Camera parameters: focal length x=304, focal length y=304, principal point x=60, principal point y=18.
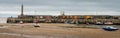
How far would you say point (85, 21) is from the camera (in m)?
118

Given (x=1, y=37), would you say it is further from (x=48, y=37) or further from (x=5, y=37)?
(x=48, y=37)

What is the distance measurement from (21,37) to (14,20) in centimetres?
8751

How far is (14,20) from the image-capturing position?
419ft

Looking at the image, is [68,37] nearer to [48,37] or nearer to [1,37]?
[48,37]

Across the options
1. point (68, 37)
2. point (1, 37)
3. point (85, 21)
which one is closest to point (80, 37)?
point (68, 37)

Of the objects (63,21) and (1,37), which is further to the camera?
(63,21)

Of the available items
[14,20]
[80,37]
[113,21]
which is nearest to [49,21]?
[14,20]

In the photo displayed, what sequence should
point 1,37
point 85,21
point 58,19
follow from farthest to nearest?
1. point 58,19
2. point 85,21
3. point 1,37

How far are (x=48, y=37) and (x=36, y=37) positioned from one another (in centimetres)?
168

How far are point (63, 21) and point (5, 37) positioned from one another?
8401 centimetres

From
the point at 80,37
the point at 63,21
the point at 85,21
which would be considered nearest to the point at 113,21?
the point at 85,21

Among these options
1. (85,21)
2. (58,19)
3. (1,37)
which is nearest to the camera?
(1,37)

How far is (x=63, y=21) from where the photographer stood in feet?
409

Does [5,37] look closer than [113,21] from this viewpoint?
Yes
